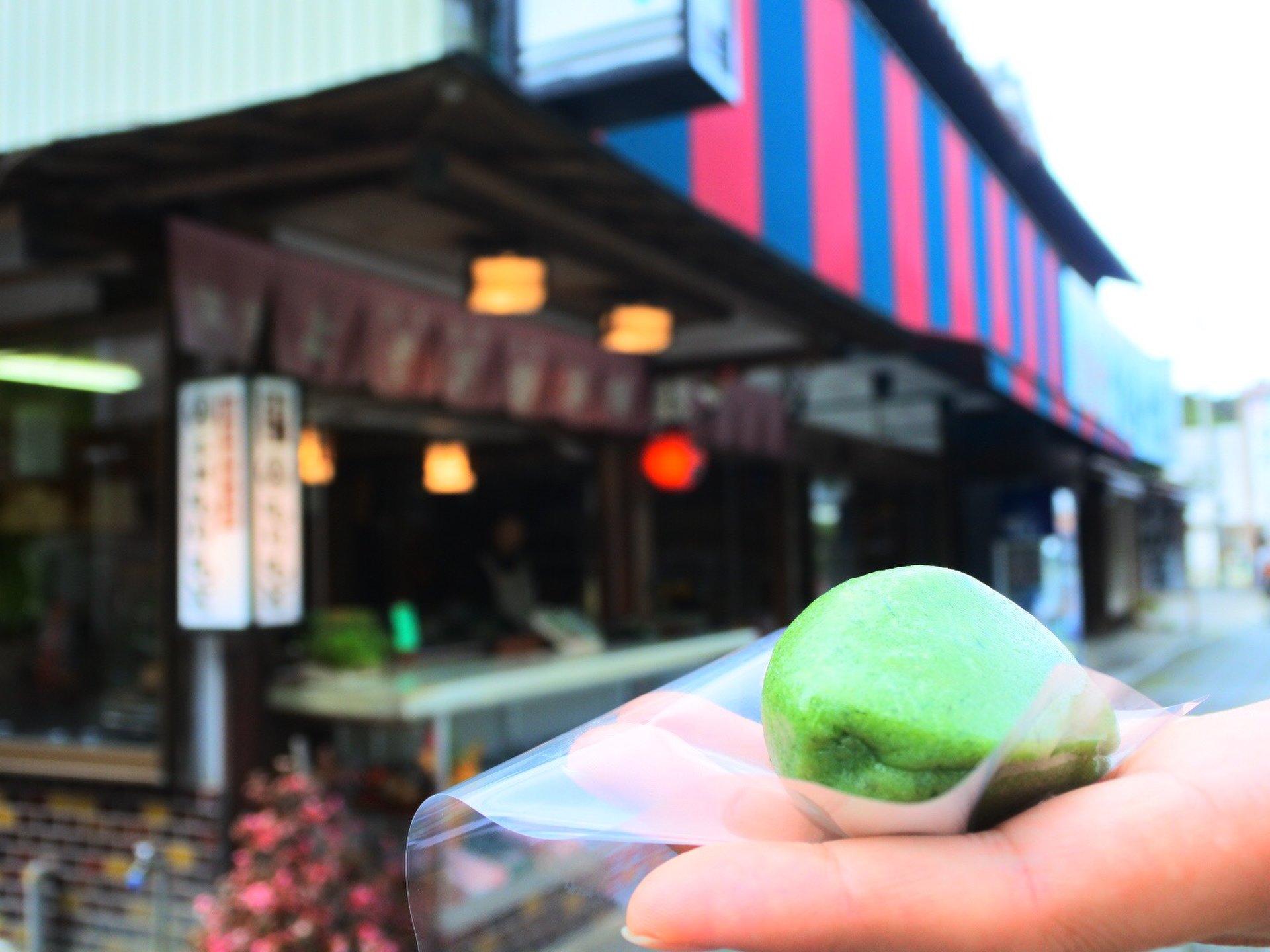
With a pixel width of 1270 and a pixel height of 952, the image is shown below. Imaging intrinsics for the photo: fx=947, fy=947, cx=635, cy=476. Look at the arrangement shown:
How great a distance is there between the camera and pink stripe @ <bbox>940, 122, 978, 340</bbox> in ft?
32.5

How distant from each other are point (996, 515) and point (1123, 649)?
11.8 feet

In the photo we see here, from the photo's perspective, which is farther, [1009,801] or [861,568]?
[861,568]

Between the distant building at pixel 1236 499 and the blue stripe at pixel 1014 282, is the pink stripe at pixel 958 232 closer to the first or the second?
the blue stripe at pixel 1014 282

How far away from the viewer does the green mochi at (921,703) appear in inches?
33.7

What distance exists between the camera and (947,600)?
100 cm

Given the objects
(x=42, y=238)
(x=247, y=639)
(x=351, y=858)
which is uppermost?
(x=42, y=238)

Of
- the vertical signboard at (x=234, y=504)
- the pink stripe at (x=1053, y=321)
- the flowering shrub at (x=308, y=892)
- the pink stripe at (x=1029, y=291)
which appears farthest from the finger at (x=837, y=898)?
the pink stripe at (x=1053, y=321)

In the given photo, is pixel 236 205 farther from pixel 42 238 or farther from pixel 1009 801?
pixel 1009 801

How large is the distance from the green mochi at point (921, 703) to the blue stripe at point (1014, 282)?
38.3 ft

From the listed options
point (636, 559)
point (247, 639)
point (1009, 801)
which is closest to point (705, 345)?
point (636, 559)

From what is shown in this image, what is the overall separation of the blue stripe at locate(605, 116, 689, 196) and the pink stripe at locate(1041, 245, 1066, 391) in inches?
369

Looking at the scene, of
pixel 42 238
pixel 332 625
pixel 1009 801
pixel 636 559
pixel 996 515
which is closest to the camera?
pixel 1009 801

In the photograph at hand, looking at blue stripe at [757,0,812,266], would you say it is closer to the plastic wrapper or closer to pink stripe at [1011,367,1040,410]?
pink stripe at [1011,367,1040,410]

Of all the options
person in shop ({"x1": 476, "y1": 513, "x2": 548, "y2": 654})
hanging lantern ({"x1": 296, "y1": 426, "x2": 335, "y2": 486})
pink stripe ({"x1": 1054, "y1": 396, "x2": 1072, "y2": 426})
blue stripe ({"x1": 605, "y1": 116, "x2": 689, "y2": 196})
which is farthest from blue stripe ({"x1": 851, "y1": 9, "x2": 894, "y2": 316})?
pink stripe ({"x1": 1054, "y1": 396, "x2": 1072, "y2": 426})
